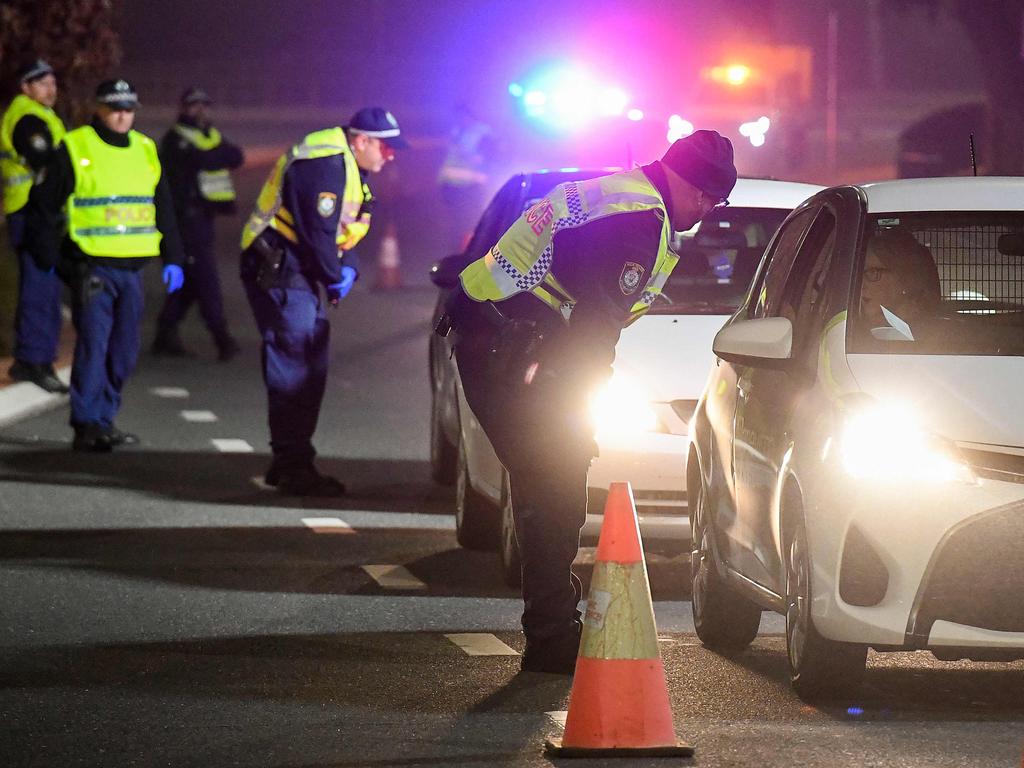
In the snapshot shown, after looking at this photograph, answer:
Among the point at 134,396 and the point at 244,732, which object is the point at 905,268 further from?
the point at 134,396

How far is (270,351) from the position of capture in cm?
1162

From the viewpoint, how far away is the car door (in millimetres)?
6762

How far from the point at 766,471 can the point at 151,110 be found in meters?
64.1

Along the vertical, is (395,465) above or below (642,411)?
below

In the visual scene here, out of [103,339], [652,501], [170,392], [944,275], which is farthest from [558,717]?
[170,392]

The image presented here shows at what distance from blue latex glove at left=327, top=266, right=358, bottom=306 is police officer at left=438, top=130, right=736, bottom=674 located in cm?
435

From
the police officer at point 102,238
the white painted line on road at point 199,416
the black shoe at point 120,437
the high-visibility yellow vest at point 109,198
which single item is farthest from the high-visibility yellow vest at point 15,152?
the black shoe at point 120,437

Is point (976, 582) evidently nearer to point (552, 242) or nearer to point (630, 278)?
point (630, 278)

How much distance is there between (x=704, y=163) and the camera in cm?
Answer: 693

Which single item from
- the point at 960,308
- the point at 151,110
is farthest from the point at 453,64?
the point at 960,308

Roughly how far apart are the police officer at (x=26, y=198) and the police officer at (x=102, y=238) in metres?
1.90

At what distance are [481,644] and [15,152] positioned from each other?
882 centimetres

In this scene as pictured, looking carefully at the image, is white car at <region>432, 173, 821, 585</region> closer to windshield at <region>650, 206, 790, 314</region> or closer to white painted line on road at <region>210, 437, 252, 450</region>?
windshield at <region>650, 206, 790, 314</region>

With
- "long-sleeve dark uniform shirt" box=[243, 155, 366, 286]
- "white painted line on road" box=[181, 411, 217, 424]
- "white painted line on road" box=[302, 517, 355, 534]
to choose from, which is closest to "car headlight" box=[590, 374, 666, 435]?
"white painted line on road" box=[302, 517, 355, 534]
